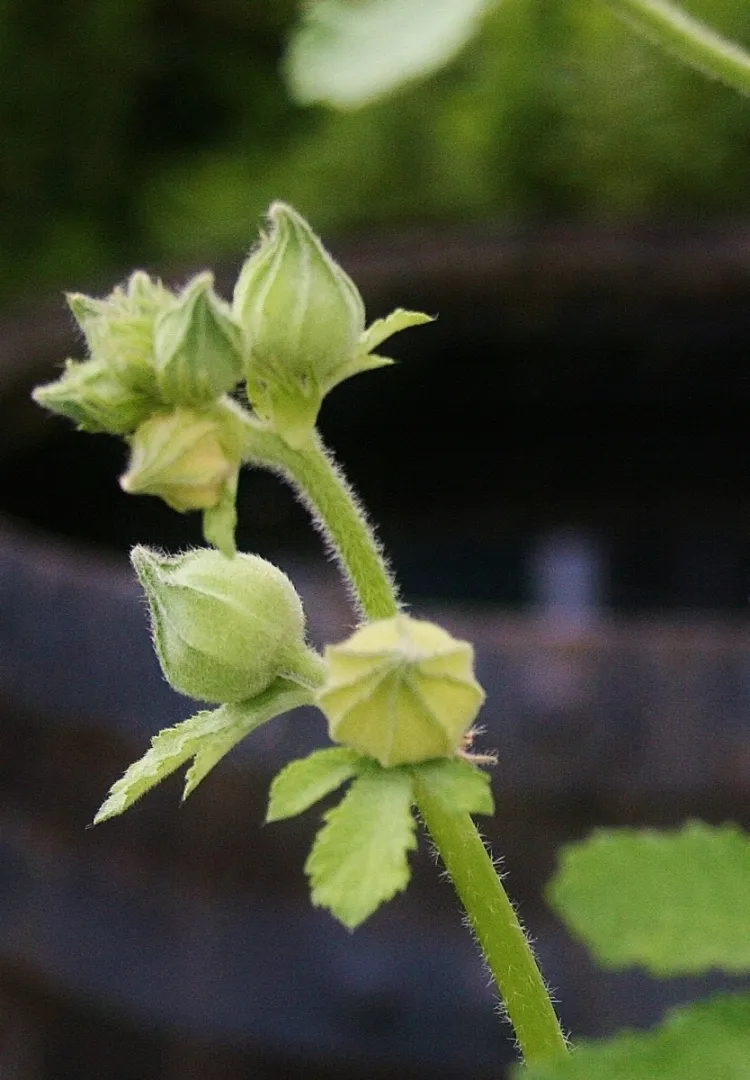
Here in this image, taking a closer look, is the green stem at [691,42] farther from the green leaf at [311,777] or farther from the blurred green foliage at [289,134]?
the blurred green foliage at [289,134]

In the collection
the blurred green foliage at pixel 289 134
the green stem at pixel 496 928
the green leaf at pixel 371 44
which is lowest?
the green stem at pixel 496 928

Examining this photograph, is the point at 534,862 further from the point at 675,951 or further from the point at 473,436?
the point at 473,436

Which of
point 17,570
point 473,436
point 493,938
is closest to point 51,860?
point 17,570

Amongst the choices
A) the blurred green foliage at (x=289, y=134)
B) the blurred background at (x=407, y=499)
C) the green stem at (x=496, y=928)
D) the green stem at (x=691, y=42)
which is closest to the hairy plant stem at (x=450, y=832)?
the green stem at (x=496, y=928)

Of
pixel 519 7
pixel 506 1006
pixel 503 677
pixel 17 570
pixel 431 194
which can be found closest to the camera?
pixel 506 1006

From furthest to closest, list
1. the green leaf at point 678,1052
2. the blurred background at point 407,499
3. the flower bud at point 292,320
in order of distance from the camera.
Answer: the blurred background at point 407,499
the flower bud at point 292,320
the green leaf at point 678,1052

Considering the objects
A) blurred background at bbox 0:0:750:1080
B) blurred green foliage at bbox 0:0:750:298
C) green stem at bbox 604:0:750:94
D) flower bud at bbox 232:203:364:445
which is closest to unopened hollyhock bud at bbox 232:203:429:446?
flower bud at bbox 232:203:364:445

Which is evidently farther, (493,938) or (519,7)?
(519,7)

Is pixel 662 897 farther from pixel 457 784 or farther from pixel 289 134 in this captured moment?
pixel 289 134
